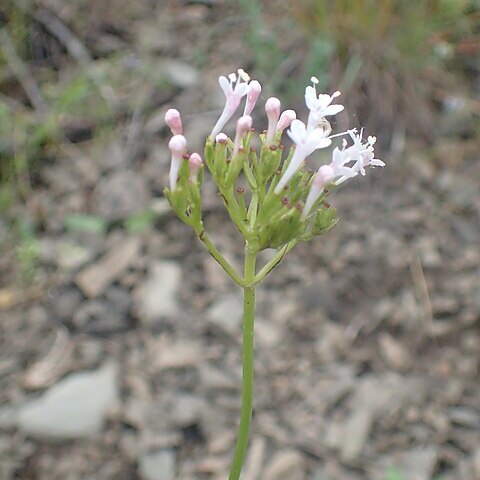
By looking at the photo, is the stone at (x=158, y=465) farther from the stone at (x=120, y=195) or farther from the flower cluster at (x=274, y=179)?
the flower cluster at (x=274, y=179)

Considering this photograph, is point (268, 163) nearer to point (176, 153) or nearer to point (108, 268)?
point (176, 153)

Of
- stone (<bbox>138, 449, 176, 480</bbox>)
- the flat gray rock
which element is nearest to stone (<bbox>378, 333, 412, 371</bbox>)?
the flat gray rock

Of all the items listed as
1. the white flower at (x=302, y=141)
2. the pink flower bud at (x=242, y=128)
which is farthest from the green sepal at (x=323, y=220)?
the pink flower bud at (x=242, y=128)

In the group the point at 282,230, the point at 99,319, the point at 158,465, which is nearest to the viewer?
the point at 282,230

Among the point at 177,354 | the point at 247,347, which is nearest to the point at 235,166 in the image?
the point at 247,347

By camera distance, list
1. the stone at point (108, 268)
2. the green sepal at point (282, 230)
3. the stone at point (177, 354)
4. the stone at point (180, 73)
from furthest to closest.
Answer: the stone at point (180, 73) → the stone at point (108, 268) → the stone at point (177, 354) → the green sepal at point (282, 230)

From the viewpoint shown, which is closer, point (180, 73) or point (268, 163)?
point (268, 163)

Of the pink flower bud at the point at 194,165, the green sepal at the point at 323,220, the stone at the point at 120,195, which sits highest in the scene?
the stone at the point at 120,195
